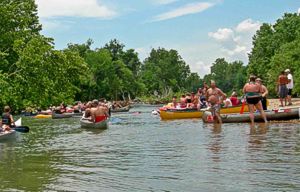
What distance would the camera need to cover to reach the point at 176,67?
625 ft

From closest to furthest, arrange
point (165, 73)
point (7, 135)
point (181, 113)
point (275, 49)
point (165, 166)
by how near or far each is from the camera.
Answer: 1. point (165, 166)
2. point (7, 135)
3. point (181, 113)
4. point (275, 49)
5. point (165, 73)

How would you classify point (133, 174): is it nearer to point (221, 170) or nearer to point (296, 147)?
point (221, 170)

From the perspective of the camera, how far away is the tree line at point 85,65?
1307 inches

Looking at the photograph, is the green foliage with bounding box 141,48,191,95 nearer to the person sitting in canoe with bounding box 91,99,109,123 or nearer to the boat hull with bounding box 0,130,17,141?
the person sitting in canoe with bounding box 91,99,109,123

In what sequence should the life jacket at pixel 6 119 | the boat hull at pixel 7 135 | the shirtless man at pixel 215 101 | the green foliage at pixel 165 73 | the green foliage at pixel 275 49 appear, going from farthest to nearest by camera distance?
the green foliage at pixel 165 73 → the green foliage at pixel 275 49 → the shirtless man at pixel 215 101 → the life jacket at pixel 6 119 → the boat hull at pixel 7 135

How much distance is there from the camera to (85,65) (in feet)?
132

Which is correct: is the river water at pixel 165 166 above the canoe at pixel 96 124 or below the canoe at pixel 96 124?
below

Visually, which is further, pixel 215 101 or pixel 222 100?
pixel 222 100

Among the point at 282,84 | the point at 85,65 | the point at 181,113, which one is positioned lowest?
the point at 181,113

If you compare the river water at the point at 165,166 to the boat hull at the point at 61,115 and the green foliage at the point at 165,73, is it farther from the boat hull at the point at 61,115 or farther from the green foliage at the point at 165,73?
the green foliage at the point at 165,73

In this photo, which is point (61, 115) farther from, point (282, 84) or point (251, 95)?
point (251, 95)

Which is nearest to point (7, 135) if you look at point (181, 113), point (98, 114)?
point (98, 114)

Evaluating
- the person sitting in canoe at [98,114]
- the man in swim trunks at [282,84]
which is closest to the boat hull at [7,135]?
the person sitting in canoe at [98,114]

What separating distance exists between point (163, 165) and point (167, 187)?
2.05 meters
